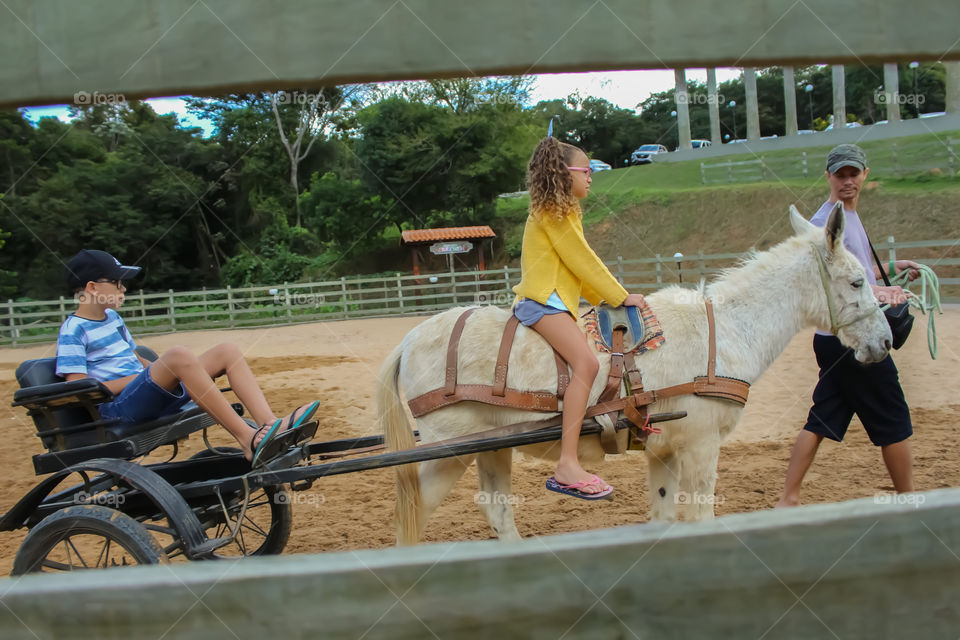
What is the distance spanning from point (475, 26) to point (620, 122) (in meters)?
54.7

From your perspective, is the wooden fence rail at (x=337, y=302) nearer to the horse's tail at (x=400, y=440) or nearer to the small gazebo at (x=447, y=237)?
the small gazebo at (x=447, y=237)

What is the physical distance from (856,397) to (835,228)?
982 millimetres

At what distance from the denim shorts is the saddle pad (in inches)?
10.3

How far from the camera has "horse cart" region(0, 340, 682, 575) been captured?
3.10m

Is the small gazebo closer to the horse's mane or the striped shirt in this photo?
the horse's mane

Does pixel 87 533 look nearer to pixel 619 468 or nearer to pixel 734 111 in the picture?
pixel 619 468

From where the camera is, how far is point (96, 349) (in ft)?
12.1

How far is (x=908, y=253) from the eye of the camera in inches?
762

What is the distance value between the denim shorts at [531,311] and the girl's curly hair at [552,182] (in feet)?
1.49

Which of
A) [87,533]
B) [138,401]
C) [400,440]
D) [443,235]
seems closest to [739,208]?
[443,235]

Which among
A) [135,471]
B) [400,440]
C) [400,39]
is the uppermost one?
[400,39]

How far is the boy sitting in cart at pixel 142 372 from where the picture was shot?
133 inches

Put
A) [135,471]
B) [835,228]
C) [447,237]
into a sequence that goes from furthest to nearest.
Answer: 1. [447,237]
2. [835,228]
3. [135,471]

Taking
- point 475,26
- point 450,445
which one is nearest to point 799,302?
point 450,445
